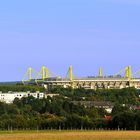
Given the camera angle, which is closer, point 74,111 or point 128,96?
point 74,111

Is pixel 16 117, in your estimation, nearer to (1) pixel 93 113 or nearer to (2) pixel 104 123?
(2) pixel 104 123

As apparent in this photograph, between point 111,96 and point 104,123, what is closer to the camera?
point 104,123

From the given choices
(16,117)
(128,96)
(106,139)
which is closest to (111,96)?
(128,96)

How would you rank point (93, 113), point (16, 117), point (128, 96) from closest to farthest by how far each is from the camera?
point (16, 117) < point (93, 113) < point (128, 96)

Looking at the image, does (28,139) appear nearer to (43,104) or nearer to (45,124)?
(45,124)

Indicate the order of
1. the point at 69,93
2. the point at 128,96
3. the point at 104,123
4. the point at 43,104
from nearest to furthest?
the point at 104,123 < the point at 43,104 < the point at 128,96 < the point at 69,93

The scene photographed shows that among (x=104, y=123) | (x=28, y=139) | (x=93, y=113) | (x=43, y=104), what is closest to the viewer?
(x=28, y=139)

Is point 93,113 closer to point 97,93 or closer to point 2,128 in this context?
point 2,128

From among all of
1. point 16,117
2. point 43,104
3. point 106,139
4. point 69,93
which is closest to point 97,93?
point 69,93

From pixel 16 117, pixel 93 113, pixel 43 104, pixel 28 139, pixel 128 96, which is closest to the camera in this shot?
pixel 28 139
